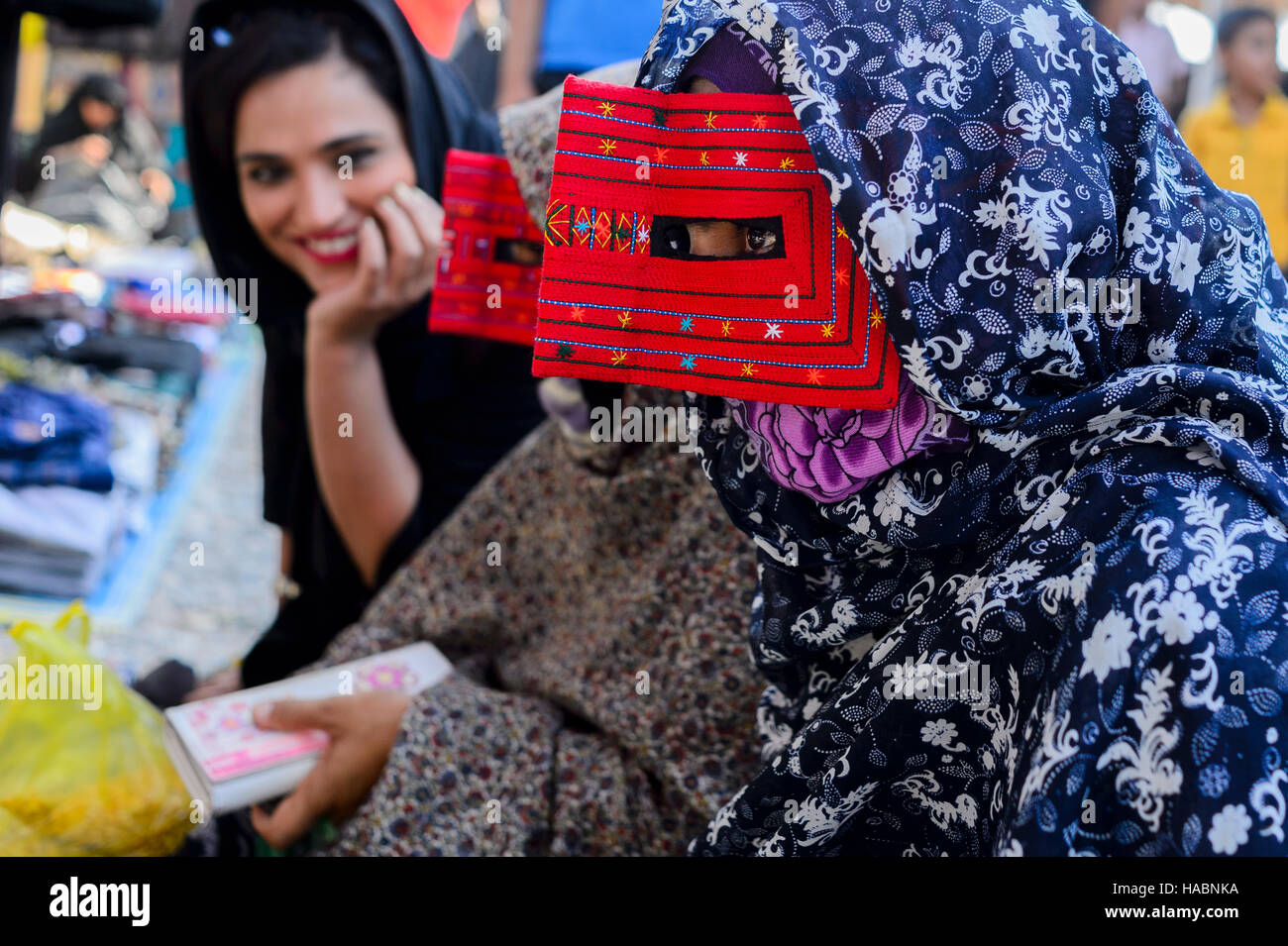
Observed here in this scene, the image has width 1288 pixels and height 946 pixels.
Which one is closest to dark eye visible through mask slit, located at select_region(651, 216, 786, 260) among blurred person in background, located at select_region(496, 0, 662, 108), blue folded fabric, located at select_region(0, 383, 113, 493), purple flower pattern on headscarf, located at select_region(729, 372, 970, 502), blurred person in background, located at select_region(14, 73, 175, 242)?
purple flower pattern on headscarf, located at select_region(729, 372, 970, 502)

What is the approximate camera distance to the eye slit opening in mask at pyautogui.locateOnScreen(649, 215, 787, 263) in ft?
2.52

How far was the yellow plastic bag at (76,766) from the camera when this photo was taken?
1002 mm

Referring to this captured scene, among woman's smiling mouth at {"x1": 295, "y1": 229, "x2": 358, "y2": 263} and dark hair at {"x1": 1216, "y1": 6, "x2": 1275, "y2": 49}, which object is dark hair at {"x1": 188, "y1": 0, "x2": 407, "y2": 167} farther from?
dark hair at {"x1": 1216, "y1": 6, "x2": 1275, "y2": 49}

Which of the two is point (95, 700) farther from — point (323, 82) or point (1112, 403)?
point (1112, 403)

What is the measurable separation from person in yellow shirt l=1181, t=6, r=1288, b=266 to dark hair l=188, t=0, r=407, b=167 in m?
2.96

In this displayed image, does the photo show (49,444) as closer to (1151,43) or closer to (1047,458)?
(1047,458)

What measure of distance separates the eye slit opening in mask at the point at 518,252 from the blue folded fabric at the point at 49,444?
1455 mm

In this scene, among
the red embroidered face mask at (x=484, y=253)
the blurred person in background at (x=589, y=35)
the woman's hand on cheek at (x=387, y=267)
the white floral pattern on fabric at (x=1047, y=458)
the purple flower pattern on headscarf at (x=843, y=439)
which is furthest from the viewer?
the blurred person in background at (x=589, y=35)

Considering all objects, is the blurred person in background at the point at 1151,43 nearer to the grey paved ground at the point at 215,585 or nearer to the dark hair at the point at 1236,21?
the dark hair at the point at 1236,21

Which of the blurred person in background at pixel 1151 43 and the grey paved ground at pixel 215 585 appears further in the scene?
the blurred person in background at pixel 1151 43

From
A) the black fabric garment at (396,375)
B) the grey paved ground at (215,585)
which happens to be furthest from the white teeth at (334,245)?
the grey paved ground at (215,585)
